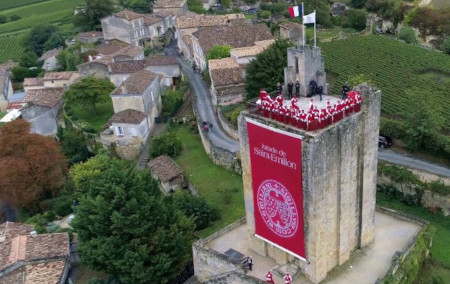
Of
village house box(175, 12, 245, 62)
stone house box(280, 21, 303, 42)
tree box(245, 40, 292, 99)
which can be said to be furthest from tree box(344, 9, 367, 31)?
tree box(245, 40, 292, 99)

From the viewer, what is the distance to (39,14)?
487ft

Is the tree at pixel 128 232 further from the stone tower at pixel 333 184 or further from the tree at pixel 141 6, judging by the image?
the tree at pixel 141 6

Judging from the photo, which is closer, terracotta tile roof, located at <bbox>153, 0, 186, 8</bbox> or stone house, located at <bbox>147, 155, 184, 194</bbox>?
stone house, located at <bbox>147, 155, 184, 194</bbox>

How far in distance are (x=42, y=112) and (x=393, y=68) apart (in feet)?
168

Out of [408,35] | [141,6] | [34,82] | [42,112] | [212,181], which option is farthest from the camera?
[141,6]

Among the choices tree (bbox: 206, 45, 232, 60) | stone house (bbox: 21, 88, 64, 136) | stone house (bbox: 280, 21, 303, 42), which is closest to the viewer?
stone house (bbox: 21, 88, 64, 136)

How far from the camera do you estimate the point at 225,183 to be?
49625mm

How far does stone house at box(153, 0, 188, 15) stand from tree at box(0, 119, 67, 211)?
6685 cm

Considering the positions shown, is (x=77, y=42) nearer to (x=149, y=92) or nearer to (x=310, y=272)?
(x=149, y=92)

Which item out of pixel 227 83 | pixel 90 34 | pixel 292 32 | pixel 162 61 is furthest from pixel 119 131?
pixel 90 34

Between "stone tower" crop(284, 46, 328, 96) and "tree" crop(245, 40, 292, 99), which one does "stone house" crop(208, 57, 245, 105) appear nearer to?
"tree" crop(245, 40, 292, 99)

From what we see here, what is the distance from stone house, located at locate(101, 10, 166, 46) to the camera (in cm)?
9962

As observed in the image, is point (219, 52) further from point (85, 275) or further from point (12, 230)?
point (85, 275)

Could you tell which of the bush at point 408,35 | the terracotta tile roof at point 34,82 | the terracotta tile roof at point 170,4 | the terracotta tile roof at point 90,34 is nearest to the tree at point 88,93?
the terracotta tile roof at point 34,82
